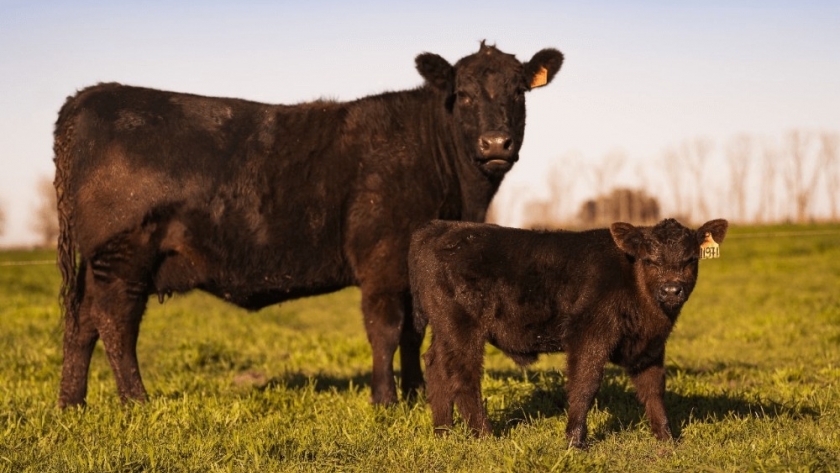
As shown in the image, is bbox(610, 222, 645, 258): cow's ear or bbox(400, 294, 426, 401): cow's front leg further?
bbox(400, 294, 426, 401): cow's front leg

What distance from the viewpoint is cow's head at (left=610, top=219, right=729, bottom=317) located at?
6500 millimetres

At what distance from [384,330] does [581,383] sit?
2398 mm

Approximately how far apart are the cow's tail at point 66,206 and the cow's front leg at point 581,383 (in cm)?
494

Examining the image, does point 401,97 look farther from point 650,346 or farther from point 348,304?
point 348,304

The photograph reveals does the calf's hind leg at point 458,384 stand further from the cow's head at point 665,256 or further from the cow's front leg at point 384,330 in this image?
the cow's front leg at point 384,330

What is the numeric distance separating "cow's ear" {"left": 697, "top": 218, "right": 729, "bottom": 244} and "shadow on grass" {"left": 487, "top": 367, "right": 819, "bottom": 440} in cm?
135

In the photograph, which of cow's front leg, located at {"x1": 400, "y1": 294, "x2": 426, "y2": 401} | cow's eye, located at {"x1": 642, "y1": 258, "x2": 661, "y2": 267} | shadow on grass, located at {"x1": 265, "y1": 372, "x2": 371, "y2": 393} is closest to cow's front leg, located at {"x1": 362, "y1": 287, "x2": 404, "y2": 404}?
cow's front leg, located at {"x1": 400, "y1": 294, "x2": 426, "y2": 401}

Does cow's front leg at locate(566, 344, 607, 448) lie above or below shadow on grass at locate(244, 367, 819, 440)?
above

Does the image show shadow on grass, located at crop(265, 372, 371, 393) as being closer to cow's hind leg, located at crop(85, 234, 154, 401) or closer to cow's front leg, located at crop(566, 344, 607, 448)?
cow's hind leg, located at crop(85, 234, 154, 401)

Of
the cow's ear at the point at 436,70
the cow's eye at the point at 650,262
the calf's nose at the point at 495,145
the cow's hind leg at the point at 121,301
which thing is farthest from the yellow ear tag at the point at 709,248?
the cow's hind leg at the point at 121,301

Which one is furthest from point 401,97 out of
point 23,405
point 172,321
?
point 172,321

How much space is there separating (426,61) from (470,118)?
2.28 ft

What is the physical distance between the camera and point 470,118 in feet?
28.7

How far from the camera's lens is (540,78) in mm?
9266
